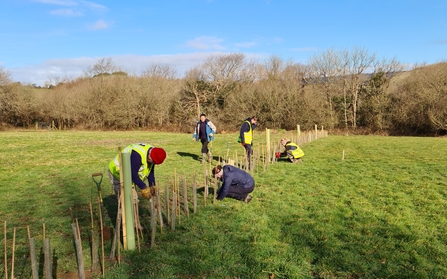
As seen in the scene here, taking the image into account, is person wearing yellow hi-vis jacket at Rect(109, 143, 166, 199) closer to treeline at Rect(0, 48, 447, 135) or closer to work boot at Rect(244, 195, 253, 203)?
work boot at Rect(244, 195, 253, 203)

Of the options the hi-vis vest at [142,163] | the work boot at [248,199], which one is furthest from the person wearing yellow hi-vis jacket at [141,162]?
the work boot at [248,199]

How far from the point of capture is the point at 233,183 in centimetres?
666

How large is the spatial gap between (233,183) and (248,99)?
27617mm

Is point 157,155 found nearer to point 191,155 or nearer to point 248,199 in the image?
point 248,199

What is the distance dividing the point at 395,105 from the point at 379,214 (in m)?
28.2

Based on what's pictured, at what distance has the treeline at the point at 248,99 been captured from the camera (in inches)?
1204

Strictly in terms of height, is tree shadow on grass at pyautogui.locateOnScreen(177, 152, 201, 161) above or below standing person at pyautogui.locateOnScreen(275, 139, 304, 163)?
below

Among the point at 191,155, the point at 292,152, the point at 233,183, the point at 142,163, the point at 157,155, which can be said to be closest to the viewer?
the point at 157,155

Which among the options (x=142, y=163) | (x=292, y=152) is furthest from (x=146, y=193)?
(x=292, y=152)

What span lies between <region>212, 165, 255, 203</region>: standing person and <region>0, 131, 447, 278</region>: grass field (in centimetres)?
17

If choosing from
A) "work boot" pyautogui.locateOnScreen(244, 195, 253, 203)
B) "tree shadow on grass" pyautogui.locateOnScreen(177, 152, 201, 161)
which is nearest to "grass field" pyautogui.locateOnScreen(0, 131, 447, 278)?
"work boot" pyautogui.locateOnScreen(244, 195, 253, 203)

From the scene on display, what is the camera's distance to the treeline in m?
30.6

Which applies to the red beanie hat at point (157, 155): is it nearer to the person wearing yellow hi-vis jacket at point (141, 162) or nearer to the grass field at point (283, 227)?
the person wearing yellow hi-vis jacket at point (141, 162)

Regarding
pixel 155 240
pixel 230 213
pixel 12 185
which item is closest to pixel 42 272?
pixel 155 240
